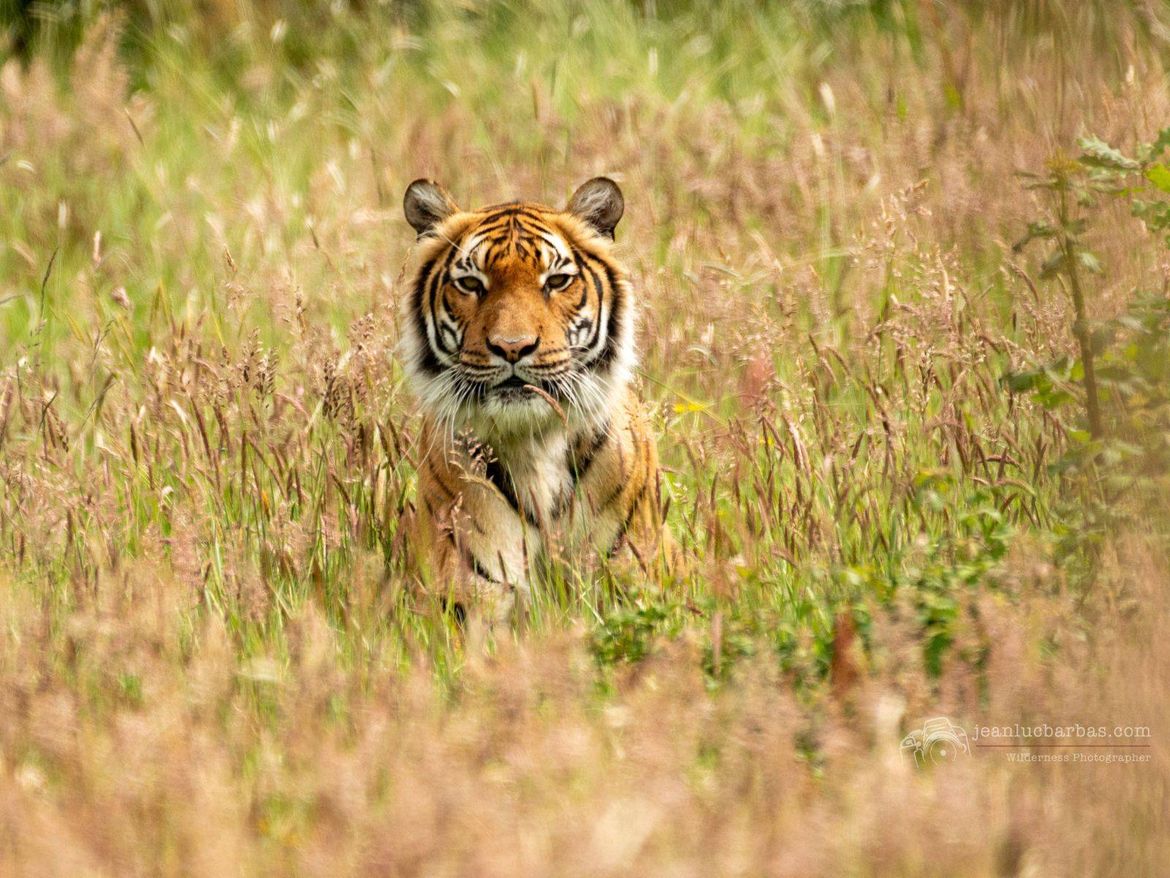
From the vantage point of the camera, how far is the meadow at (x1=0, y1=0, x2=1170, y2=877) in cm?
248

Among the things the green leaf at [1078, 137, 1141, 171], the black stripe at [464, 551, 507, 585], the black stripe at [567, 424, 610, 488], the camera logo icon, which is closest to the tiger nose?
the black stripe at [567, 424, 610, 488]

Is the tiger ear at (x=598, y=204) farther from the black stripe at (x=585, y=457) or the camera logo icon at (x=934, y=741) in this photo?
the camera logo icon at (x=934, y=741)

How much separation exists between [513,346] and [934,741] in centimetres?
163

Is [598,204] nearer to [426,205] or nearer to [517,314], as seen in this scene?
[426,205]

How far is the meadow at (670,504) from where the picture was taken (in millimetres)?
2479

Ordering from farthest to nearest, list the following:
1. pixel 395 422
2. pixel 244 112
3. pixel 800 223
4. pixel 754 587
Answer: pixel 244 112, pixel 800 223, pixel 395 422, pixel 754 587

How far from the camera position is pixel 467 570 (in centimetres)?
377

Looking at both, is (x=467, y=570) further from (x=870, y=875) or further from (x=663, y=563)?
(x=870, y=875)

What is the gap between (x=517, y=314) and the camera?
164 inches

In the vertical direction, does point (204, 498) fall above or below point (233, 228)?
below

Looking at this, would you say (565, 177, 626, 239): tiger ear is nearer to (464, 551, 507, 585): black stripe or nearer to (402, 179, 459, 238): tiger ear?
(402, 179, 459, 238): tiger ear

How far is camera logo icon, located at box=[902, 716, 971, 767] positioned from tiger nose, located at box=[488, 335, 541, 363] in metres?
1.58

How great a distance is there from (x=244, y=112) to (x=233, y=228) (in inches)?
85.0

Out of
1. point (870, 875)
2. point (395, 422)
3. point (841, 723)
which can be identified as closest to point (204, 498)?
point (395, 422)
